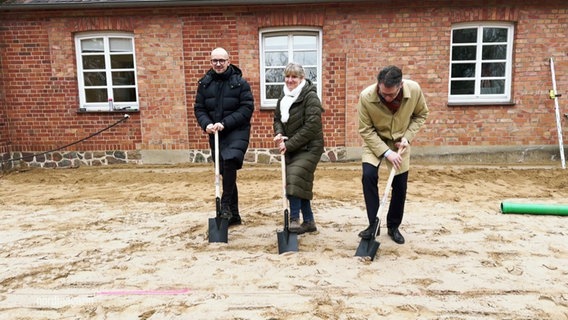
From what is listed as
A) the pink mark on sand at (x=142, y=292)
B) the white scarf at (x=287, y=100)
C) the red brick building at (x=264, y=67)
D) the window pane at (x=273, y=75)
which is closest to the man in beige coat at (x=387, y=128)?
the white scarf at (x=287, y=100)

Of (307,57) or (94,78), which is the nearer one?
(307,57)

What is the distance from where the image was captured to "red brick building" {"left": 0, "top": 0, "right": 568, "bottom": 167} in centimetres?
802

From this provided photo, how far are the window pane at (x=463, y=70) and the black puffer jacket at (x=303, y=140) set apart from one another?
5.55m

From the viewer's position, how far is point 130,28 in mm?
8172

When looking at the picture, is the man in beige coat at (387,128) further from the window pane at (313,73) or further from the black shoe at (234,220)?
the window pane at (313,73)

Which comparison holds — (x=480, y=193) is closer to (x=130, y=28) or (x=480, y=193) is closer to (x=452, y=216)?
(x=452, y=216)

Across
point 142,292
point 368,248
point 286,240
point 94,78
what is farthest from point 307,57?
point 142,292

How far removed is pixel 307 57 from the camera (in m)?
8.41

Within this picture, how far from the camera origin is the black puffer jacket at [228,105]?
14.2 feet

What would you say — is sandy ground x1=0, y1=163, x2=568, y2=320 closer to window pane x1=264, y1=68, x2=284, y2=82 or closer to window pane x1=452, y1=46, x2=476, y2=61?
window pane x1=264, y1=68, x2=284, y2=82

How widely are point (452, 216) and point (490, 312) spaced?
2400 mm

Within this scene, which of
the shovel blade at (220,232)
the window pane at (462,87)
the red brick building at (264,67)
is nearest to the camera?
the shovel blade at (220,232)

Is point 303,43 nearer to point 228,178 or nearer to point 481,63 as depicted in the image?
point 481,63

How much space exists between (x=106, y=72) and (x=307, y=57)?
430 centimetres
